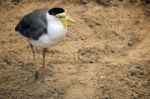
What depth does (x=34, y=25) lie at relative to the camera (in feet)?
17.0

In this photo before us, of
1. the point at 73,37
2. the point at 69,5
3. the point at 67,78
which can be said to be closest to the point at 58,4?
the point at 69,5

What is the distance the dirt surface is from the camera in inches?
211

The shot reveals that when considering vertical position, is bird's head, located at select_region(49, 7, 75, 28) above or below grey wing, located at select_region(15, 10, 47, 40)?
above

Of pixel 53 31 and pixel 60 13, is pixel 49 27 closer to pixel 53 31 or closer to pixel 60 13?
pixel 53 31

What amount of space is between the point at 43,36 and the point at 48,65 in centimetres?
97

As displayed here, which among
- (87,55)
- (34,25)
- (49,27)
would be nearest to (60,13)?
(49,27)

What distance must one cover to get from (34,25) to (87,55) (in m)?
1.16

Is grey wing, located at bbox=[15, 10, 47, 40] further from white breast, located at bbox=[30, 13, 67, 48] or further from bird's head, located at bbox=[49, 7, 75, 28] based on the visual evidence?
bird's head, located at bbox=[49, 7, 75, 28]

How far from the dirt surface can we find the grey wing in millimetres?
747

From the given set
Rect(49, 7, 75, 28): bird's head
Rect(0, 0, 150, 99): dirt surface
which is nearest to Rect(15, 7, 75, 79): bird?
Rect(49, 7, 75, 28): bird's head

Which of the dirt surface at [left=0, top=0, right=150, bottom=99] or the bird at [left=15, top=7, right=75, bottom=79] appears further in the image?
the dirt surface at [left=0, top=0, right=150, bottom=99]

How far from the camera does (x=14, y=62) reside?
5.90 metres

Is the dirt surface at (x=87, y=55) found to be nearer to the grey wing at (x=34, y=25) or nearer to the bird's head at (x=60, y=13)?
the grey wing at (x=34, y=25)

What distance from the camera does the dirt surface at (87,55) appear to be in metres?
5.36
